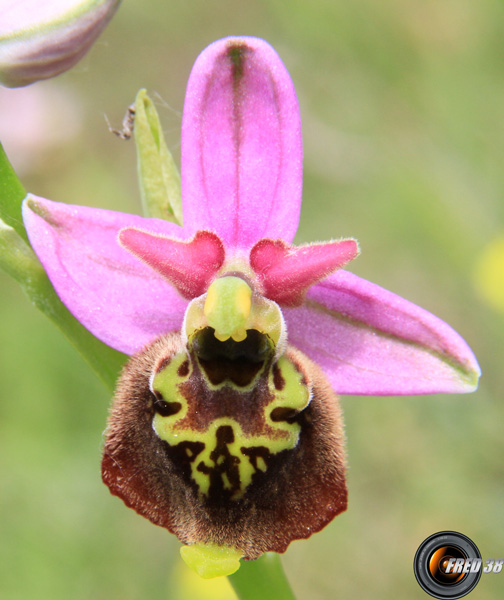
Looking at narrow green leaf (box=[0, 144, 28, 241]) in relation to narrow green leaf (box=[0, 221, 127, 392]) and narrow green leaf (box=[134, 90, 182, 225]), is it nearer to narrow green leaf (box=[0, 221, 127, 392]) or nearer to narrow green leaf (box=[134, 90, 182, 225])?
narrow green leaf (box=[0, 221, 127, 392])

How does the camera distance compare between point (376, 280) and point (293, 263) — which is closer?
point (293, 263)

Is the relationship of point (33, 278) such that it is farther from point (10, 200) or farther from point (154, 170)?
point (154, 170)

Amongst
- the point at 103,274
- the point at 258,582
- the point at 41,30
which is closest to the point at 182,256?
the point at 103,274

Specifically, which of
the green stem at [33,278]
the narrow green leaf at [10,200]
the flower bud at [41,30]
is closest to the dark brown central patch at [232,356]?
the green stem at [33,278]

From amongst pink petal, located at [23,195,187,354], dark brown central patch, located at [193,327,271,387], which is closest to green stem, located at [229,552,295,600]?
dark brown central patch, located at [193,327,271,387]

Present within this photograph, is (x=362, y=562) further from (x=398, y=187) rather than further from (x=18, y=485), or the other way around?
(x=398, y=187)

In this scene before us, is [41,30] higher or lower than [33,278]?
higher
